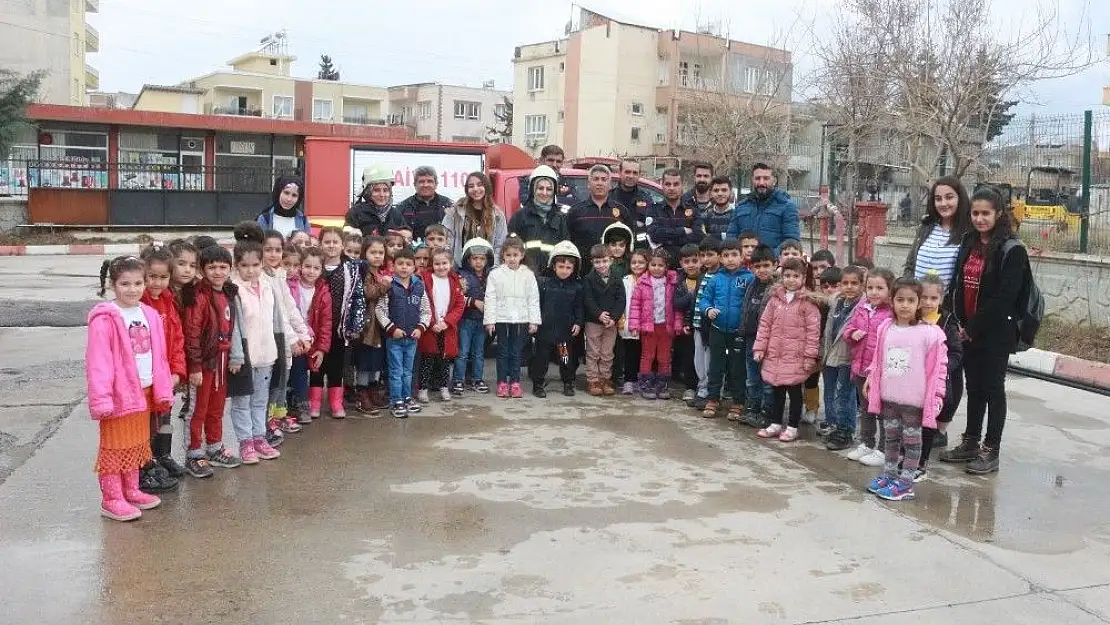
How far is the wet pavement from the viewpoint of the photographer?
3.73 m

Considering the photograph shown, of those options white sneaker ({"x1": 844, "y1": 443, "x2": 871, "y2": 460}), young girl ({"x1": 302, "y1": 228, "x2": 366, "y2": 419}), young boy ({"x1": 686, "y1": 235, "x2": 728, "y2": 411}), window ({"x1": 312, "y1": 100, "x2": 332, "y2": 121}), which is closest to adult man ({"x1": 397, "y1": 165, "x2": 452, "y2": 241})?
young girl ({"x1": 302, "y1": 228, "x2": 366, "y2": 419})

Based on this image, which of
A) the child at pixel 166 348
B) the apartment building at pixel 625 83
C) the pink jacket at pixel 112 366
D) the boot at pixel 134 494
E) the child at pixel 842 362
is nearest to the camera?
the pink jacket at pixel 112 366

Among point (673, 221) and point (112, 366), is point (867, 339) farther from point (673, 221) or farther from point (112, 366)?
point (112, 366)

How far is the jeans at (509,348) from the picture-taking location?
7645 mm

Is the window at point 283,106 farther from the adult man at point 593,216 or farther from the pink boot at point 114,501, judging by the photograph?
the pink boot at point 114,501

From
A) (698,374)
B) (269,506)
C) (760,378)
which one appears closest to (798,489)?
(760,378)

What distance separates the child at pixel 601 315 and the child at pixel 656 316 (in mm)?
130

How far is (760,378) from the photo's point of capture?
6953 mm

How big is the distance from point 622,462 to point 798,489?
3.62 feet

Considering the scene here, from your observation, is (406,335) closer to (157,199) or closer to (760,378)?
(760,378)

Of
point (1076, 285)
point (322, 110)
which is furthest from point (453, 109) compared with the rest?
point (1076, 285)

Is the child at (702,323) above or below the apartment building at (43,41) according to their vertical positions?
below

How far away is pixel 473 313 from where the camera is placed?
7.60 metres

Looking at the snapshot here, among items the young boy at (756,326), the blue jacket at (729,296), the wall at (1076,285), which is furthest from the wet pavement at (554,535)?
the wall at (1076,285)
